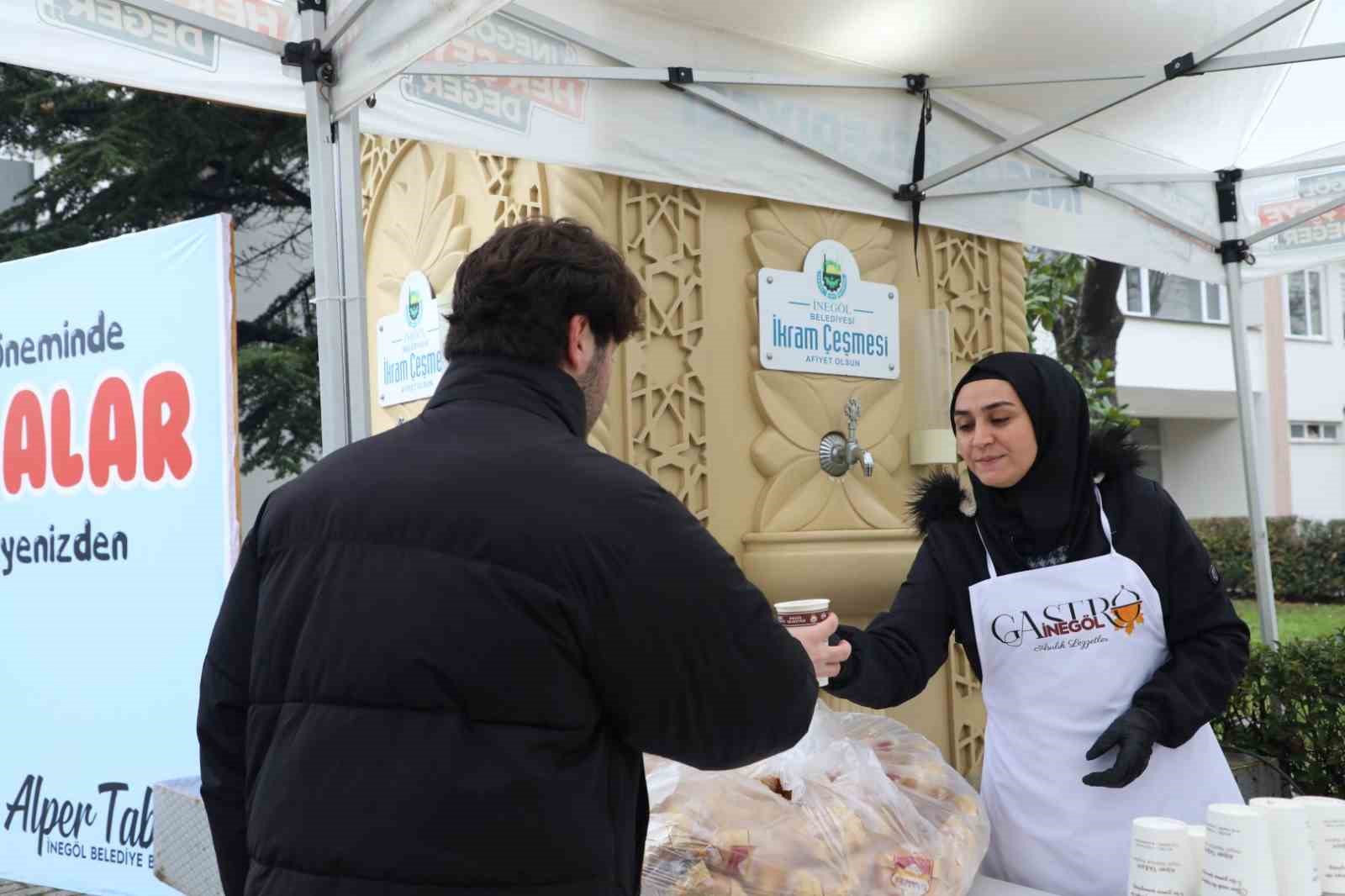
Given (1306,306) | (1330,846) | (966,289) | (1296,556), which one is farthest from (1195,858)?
(1306,306)

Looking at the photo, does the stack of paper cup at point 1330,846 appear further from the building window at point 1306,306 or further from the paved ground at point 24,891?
the building window at point 1306,306

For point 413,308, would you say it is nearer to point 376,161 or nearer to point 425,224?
point 425,224

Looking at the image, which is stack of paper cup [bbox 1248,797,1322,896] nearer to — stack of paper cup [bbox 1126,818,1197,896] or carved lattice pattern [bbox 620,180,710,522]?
stack of paper cup [bbox 1126,818,1197,896]

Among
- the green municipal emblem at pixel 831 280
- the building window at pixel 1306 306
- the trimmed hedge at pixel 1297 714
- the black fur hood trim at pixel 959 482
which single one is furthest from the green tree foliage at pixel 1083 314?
the building window at pixel 1306 306

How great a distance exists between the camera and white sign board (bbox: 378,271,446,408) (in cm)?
457

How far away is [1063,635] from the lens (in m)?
2.41

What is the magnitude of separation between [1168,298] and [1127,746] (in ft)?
66.7

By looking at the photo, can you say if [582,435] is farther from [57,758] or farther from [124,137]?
[124,137]

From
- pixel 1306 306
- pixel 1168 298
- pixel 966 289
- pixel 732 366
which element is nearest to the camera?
pixel 732 366

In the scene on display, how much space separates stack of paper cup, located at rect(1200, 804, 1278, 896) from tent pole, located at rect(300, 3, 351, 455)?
6.31 feet

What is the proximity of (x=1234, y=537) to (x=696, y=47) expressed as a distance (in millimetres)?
16511

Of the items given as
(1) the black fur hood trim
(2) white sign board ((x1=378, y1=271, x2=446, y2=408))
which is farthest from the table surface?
(2) white sign board ((x1=378, y1=271, x2=446, y2=408))

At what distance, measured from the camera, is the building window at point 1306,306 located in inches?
928

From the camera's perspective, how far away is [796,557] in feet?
14.7
